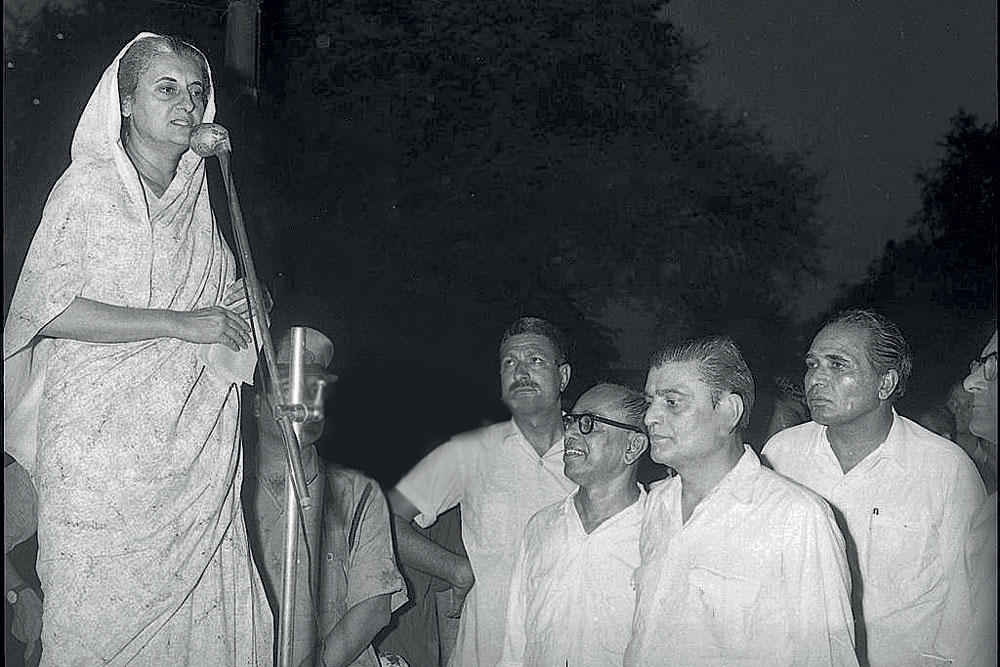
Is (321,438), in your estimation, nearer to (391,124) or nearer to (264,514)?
(264,514)

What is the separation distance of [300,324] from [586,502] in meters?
0.98

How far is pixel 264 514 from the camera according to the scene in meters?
3.72

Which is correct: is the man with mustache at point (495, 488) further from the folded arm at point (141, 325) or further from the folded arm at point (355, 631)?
the folded arm at point (141, 325)

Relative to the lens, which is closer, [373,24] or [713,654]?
[713,654]

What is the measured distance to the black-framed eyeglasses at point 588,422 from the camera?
368 centimetres

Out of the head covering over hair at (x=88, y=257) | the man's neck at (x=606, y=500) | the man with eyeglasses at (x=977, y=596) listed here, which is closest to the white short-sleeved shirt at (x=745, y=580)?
the man's neck at (x=606, y=500)

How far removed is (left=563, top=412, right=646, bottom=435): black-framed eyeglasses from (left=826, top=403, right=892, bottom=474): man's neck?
1.80 feet

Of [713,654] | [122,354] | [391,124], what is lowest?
[713,654]

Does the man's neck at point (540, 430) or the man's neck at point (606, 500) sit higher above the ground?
the man's neck at point (540, 430)

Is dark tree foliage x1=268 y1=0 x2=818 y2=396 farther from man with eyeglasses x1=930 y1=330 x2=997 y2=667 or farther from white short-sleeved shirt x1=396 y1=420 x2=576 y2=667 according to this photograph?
man with eyeglasses x1=930 y1=330 x2=997 y2=667

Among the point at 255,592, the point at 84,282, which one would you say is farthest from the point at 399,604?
the point at 84,282

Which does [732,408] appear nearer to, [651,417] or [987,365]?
[651,417]

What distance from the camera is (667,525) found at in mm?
3541

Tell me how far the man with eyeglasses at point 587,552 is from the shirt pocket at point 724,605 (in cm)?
22
